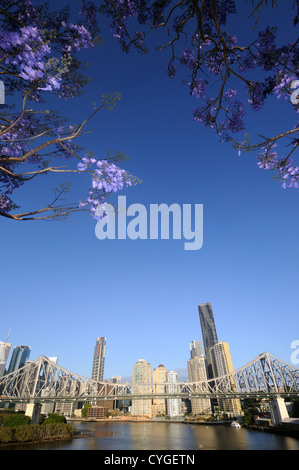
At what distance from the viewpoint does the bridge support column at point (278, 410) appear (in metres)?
40.3

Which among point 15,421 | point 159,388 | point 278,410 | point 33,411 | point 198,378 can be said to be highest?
point 198,378

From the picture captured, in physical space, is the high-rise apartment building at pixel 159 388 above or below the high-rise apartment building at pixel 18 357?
below

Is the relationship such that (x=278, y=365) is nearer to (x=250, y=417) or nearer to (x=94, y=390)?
(x=250, y=417)

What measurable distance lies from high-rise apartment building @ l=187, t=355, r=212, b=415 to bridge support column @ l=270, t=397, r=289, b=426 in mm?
89597

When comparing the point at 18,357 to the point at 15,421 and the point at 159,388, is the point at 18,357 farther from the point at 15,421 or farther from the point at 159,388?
the point at 15,421

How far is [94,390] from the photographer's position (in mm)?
57938

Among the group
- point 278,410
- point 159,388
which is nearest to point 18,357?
point 159,388

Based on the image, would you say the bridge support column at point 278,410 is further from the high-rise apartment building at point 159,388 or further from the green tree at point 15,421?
the high-rise apartment building at point 159,388

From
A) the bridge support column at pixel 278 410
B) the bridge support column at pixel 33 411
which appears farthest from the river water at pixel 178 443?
the bridge support column at pixel 33 411

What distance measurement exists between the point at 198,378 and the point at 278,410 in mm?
119497

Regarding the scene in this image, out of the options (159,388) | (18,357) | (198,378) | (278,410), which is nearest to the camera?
(278,410)

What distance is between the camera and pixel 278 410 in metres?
41.7

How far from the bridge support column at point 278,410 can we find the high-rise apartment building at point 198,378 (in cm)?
8960
